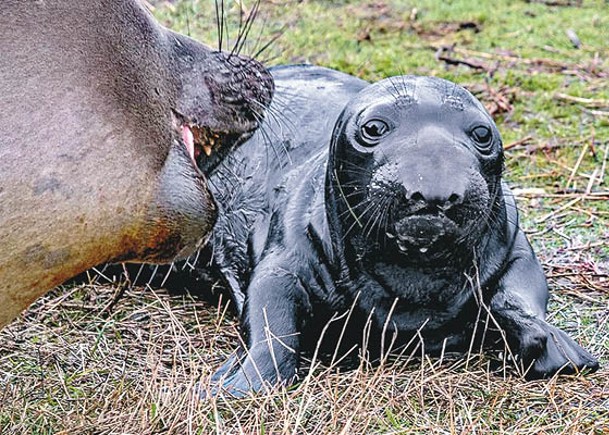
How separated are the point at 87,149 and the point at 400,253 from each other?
1.27 meters

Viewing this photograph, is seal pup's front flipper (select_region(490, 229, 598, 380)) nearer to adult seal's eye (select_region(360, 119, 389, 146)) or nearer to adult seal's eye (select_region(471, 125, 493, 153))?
adult seal's eye (select_region(471, 125, 493, 153))

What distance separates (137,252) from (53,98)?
0.50m

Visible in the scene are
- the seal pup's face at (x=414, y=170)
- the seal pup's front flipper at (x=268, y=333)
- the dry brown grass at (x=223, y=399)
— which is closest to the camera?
the dry brown grass at (x=223, y=399)

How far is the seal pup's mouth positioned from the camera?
349cm

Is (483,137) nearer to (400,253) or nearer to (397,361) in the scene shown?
(400,253)

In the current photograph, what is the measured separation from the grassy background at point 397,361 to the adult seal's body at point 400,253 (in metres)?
0.13

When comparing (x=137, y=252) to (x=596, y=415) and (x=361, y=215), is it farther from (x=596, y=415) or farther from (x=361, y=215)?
(x=596, y=415)

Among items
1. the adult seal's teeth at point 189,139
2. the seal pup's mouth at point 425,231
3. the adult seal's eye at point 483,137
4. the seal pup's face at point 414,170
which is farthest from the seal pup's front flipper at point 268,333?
the adult seal's eye at point 483,137

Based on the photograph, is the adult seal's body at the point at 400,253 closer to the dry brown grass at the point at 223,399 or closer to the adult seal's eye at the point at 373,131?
the adult seal's eye at the point at 373,131

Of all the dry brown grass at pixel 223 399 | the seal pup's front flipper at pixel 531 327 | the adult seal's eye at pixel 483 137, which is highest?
the adult seal's eye at pixel 483 137

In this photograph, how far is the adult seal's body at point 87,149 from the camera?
2.76 meters

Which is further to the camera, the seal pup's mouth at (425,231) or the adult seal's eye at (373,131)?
the adult seal's eye at (373,131)

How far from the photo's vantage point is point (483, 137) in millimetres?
3785

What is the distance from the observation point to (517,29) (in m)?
8.46
